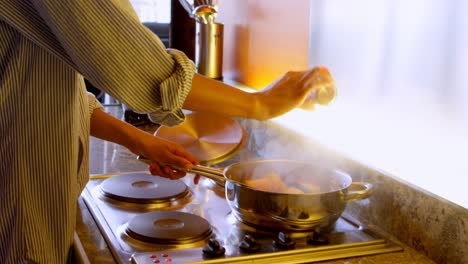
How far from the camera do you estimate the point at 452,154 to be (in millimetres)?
1116

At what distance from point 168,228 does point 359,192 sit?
1.21 ft

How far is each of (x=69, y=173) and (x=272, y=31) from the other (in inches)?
41.5

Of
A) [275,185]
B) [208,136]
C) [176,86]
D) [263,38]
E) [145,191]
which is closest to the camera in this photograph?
[176,86]

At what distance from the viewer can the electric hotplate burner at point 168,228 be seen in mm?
1133

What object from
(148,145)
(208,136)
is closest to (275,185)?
(148,145)

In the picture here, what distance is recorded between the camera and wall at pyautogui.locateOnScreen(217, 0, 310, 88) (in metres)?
1.78

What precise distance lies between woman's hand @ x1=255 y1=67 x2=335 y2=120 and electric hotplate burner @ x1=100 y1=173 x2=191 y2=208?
0.43 m

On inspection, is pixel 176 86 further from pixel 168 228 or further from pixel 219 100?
pixel 168 228

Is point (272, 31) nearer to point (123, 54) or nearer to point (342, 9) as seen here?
point (342, 9)

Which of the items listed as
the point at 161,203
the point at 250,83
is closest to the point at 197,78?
the point at 161,203

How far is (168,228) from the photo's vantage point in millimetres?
1183

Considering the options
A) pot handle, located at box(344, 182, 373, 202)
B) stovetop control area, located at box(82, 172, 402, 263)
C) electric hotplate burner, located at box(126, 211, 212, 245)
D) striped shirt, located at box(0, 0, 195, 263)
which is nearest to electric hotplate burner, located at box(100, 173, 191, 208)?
stovetop control area, located at box(82, 172, 402, 263)

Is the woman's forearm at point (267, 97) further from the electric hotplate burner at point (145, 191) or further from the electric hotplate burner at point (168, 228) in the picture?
the electric hotplate burner at point (145, 191)

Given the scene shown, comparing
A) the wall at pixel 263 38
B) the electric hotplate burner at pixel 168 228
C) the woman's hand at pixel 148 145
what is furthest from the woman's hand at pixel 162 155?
the wall at pixel 263 38
